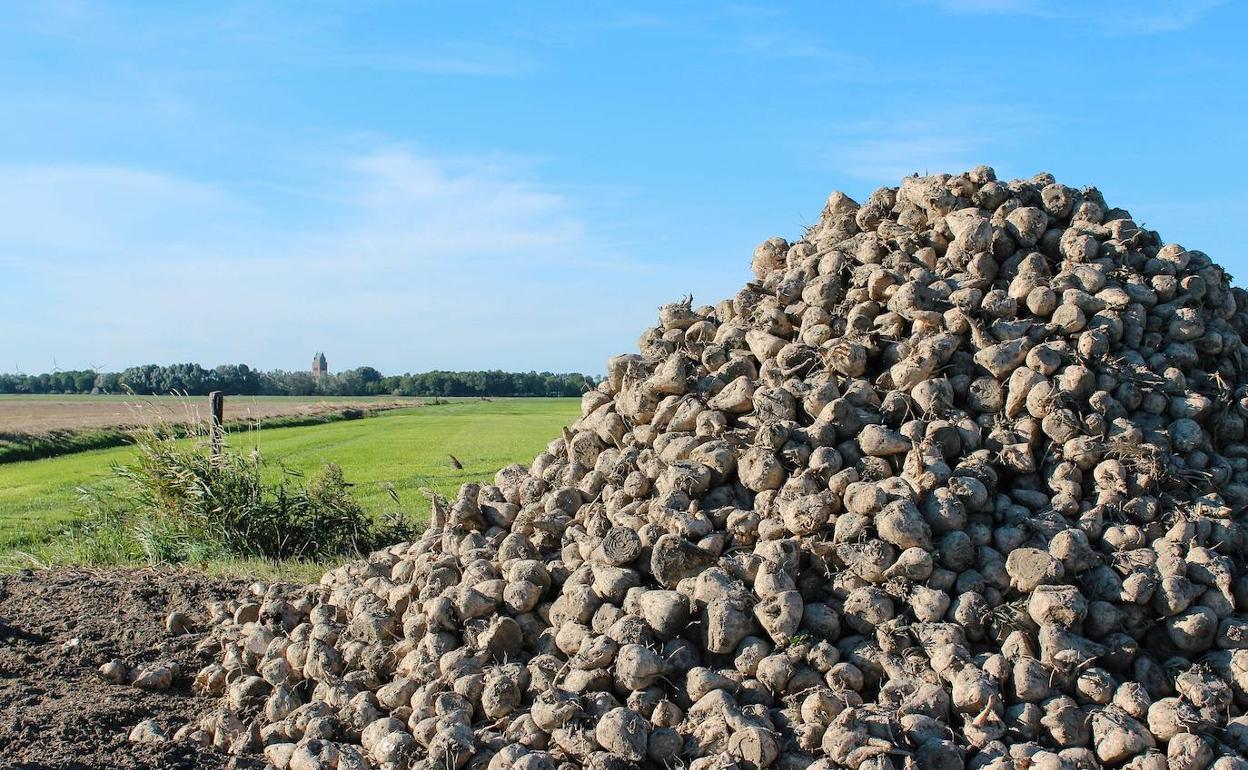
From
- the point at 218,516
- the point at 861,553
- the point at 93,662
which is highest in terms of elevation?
the point at 861,553

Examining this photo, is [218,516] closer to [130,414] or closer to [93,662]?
[130,414]

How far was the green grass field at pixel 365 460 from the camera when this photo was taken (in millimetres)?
11531

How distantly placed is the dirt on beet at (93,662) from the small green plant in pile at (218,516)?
670 millimetres

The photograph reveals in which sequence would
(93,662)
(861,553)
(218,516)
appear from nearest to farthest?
(861,553)
(93,662)
(218,516)

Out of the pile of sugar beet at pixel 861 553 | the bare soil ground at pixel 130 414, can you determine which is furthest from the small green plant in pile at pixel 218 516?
the pile of sugar beet at pixel 861 553

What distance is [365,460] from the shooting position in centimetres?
1938

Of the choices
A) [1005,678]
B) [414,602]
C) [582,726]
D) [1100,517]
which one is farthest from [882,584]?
[414,602]

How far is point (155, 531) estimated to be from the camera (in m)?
8.12

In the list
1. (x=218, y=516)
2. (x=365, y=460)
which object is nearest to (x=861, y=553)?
(x=218, y=516)

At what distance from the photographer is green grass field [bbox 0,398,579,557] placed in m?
11.5

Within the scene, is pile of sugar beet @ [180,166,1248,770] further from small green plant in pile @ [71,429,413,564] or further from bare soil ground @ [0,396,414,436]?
bare soil ground @ [0,396,414,436]

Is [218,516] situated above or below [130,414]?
below

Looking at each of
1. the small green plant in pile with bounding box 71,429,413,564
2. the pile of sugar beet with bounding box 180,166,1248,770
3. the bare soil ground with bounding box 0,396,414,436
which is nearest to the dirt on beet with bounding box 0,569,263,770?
the pile of sugar beet with bounding box 180,166,1248,770

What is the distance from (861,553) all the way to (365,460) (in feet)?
53.3
